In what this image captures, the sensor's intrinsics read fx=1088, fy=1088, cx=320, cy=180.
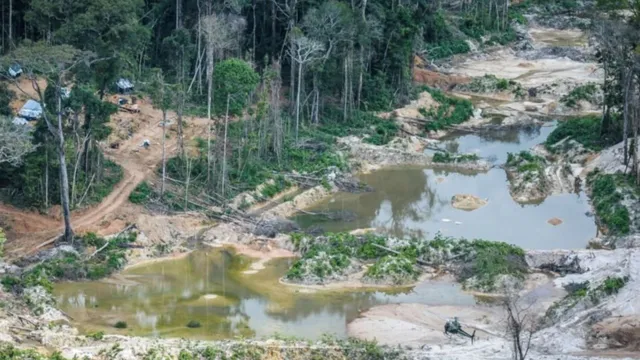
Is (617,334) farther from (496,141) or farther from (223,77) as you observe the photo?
(496,141)

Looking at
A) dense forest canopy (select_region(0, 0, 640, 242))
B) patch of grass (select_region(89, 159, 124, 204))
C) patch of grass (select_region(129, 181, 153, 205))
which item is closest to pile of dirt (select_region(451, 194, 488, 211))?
dense forest canopy (select_region(0, 0, 640, 242))

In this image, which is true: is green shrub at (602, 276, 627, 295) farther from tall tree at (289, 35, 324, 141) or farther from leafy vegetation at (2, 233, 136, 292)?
tall tree at (289, 35, 324, 141)

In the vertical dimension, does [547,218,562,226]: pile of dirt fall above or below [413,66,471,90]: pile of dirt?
below

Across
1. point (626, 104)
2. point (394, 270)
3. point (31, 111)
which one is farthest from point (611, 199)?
point (31, 111)

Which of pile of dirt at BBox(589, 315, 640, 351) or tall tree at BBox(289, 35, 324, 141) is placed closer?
pile of dirt at BBox(589, 315, 640, 351)

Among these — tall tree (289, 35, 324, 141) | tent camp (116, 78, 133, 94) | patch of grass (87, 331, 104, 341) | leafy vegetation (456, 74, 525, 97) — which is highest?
tall tree (289, 35, 324, 141)

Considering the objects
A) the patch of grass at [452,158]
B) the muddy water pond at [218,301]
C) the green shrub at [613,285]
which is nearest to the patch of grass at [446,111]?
the patch of grass at [452,158]

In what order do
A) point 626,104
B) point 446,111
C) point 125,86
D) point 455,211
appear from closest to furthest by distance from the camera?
point 455,211 → point 626,104 → point 125,86 → point 446,111
